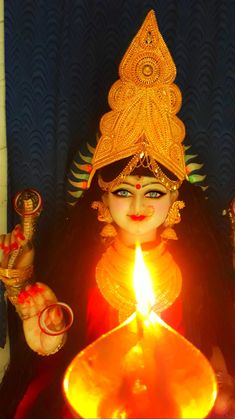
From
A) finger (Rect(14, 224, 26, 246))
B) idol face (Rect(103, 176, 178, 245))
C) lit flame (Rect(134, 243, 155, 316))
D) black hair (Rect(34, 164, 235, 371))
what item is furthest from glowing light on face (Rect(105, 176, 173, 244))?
lit flame (Rect(134, 243, 155, 316))

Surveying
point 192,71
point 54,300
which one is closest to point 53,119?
point 192,71

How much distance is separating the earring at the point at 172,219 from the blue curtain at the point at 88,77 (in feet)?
0.78

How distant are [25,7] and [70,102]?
0.31m

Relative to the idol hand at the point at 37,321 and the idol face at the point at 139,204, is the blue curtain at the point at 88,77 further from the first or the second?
the idol hand at the point at 37,321

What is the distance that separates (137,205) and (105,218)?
140mm

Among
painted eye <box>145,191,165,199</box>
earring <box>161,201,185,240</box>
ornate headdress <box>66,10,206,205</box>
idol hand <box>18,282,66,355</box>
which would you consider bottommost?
idol hand <box>18,282,66,355</box>

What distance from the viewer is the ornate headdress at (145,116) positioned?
1.25 metres

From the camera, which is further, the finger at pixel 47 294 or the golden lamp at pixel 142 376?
the finger at pixel 47 294

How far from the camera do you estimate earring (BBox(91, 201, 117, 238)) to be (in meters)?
1.43

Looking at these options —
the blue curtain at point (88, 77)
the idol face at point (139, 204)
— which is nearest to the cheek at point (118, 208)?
the idol face at point (139, 204)

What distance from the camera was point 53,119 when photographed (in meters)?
1.55

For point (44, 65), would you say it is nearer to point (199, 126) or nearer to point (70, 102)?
point (70, 102)

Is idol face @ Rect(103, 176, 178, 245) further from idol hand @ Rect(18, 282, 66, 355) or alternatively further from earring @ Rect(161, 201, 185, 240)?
idol hand @ Rect(18, 282, 66, 355)

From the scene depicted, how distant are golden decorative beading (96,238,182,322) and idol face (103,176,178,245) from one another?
0.07 m
